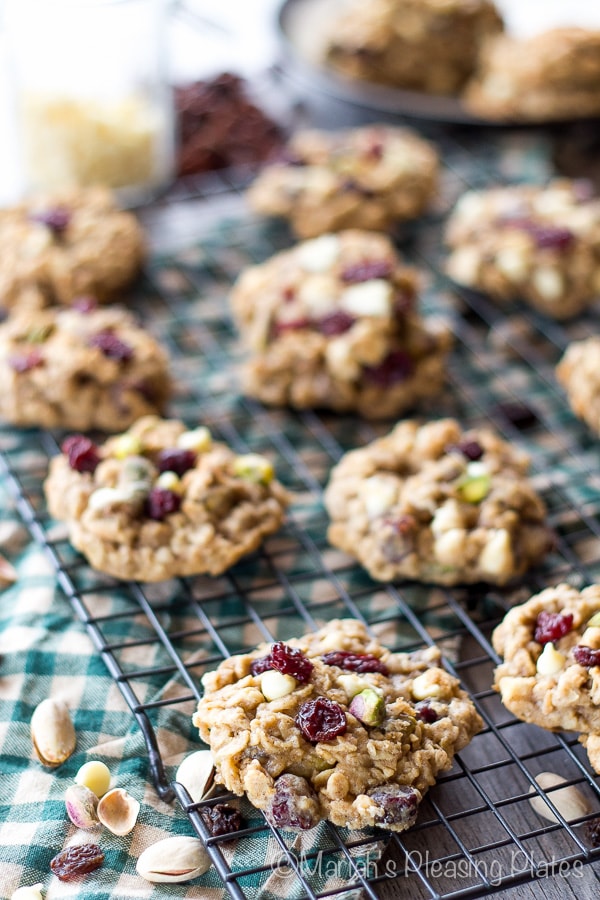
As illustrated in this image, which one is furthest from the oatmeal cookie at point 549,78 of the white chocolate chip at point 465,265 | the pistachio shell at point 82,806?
the pistachio shell at point 82,806

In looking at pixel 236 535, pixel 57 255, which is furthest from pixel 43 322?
pixel 236 535

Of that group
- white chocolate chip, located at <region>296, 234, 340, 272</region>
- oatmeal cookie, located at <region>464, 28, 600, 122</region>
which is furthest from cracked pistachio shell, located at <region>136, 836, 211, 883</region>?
oatmeal cookie, located at <region>464, 28, 600, 122</region>

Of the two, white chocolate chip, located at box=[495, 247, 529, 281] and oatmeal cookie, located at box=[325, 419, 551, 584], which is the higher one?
white chocolate chip, located at box=[495, 247, 529, 281]

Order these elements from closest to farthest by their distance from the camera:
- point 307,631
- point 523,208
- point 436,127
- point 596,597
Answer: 1. point 596,597
2. point 307,631
3. point 523,208
4. point 436,127

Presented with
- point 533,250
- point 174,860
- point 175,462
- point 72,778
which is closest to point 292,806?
A: point 174,860

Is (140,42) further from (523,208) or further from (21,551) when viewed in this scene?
(21,551)

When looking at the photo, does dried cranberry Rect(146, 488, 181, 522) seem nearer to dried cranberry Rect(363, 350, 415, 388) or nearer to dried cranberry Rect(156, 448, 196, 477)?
dried cranberry Rect(156, 448, 196, 477)

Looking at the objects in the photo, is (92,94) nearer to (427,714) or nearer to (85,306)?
(85,306)
